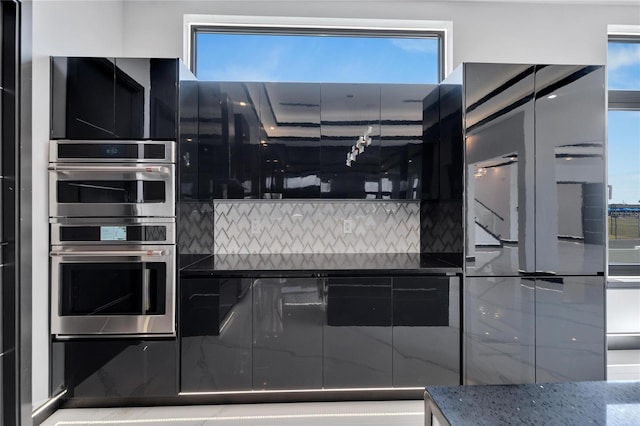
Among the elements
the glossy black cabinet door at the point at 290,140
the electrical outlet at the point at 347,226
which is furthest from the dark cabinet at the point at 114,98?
the electrical outlet at the point at 347,226

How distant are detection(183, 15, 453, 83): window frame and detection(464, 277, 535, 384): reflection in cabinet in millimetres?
1829

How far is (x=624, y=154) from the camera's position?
3299 mm

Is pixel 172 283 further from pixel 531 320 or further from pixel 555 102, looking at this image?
pixel 555 102

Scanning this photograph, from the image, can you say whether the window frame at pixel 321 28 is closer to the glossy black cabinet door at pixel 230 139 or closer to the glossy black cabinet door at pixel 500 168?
the glossy black cabinet door at pixel 230 139

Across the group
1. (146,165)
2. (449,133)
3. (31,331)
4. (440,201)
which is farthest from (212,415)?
(449,133)

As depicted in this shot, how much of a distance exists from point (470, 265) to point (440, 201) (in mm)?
559

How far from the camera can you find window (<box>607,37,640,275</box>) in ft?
10.7

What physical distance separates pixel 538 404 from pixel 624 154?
11.3 feet

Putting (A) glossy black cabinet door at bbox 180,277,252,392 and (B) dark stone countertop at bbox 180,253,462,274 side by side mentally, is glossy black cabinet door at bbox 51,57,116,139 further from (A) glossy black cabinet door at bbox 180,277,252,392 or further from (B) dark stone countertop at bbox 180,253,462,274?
(A) glossy black cabinet door at bbox 180,277,252,392

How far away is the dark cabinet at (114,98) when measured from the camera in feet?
7.51

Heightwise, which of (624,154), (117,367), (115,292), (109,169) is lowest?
(117,367)

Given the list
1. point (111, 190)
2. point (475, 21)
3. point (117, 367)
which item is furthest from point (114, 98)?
point (475, 21)

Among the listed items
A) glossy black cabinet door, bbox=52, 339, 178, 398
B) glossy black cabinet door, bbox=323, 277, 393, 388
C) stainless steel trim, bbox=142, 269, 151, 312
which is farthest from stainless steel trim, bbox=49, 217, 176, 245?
glossy black cabinet door, bbox=323, 277, 393, 388

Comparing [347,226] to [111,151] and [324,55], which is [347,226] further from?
[111,151]
